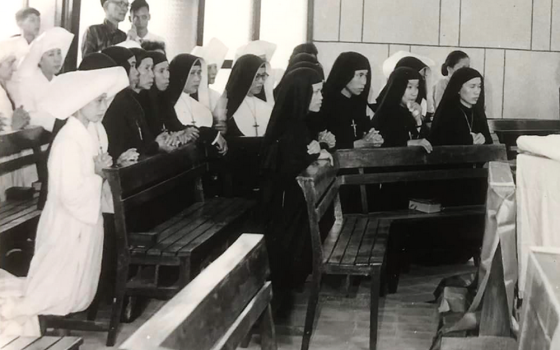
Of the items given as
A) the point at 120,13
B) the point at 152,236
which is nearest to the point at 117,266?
the point at 152,236

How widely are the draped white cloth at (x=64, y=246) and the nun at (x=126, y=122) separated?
6.7 inches

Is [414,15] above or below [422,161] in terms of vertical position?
above

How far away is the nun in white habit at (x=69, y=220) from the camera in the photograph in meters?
2.51

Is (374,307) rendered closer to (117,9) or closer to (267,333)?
(267,333)

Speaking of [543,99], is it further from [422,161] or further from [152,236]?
[152,236]

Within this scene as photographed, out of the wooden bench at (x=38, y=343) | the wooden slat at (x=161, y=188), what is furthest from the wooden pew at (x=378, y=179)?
the wooden bench at (x=38, y=343)

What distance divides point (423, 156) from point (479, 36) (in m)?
0.65

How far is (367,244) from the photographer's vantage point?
10.3ft

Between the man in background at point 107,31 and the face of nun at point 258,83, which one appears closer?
the man in background at point 107,31

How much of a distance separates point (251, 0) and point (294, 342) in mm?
1524

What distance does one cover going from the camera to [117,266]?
9.40ft

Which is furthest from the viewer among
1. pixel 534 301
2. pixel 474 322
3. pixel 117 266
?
pixel 117 266

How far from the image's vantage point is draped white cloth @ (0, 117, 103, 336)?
2.49 meters

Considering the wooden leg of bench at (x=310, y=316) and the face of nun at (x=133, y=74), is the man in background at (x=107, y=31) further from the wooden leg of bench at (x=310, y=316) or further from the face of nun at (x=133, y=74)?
the wooden leg of bench at (x=310, y=316)
